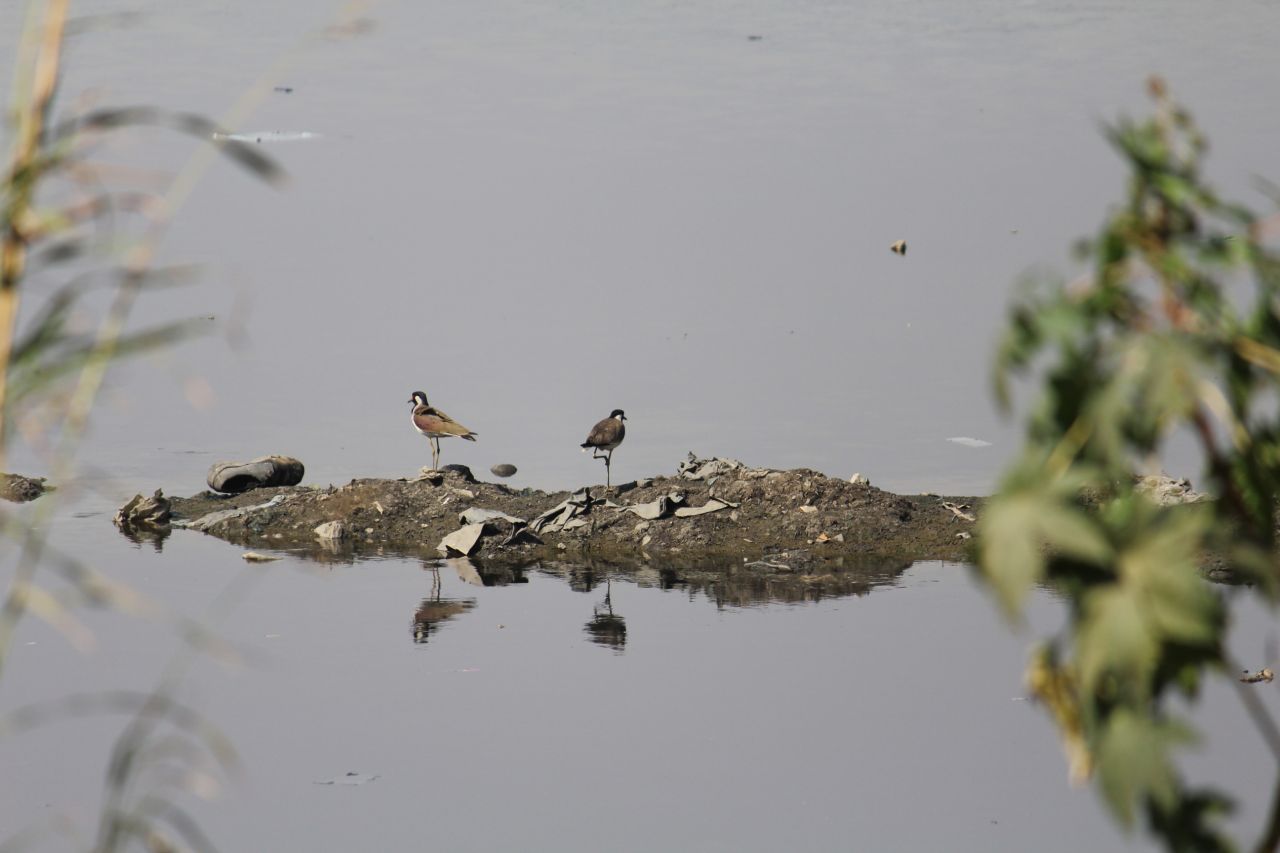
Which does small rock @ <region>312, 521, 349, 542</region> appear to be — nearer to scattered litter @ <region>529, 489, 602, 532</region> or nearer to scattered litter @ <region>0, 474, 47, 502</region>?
scattered litter @ <region>529, 489, 602, 532</region>

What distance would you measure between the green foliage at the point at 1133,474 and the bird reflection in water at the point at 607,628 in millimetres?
5374

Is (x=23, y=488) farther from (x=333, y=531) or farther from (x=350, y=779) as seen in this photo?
(x=350, y=779)

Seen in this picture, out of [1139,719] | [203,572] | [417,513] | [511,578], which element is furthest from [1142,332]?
[417,513]

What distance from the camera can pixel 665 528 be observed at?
29.8 feet

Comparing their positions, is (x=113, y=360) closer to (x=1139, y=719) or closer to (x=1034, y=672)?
(x=1034, y=672)

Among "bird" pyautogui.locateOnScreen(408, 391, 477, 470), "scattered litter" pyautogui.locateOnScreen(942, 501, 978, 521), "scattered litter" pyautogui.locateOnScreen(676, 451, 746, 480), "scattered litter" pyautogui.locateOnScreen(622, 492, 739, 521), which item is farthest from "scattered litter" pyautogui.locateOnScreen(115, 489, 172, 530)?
"scattered litter" pyautogui.locateOnScreen(942, 501, 978, 521)

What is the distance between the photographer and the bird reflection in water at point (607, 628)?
6.90m

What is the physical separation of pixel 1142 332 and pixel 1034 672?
39 cm

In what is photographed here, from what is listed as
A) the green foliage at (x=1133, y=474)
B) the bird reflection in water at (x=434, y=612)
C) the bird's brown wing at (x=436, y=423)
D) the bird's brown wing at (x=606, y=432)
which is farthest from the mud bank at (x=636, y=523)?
the green foliage at (x=1133, y=474)

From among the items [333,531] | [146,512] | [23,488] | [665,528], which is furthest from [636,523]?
[23,488]

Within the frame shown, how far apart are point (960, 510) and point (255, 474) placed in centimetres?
463

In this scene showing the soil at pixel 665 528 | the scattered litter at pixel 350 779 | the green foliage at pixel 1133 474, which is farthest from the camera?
the soil at pixel 665 528

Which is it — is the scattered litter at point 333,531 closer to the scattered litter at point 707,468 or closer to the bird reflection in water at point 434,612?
the bird reflection in water at point 434,612

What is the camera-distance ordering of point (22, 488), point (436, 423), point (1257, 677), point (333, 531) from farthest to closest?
point (436, 423)
point (22, 488)
point (333, 531)
point (1257, 677)
